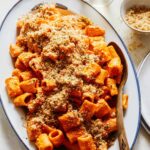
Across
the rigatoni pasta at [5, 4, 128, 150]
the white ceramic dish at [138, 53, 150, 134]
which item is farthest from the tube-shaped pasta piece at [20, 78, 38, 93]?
the white ceramic dish at [138, 53, 150, 134]

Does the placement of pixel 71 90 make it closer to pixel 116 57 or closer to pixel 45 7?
pixel 116 57

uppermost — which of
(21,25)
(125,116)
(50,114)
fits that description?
(21,25)

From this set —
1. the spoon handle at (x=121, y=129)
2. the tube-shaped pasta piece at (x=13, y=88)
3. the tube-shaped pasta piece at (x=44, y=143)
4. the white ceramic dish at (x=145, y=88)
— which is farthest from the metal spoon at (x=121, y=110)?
the tube-shaped pasta piece at (x=13, y=88)

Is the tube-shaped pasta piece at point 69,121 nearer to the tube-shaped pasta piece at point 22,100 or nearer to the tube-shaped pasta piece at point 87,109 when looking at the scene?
the tube-shaped pasta piece at point 87,109

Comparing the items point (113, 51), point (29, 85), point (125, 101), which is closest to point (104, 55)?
point (113, 51)

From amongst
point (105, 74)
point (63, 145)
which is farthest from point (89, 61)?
point (63, 145)

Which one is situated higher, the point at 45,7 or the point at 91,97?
the point at 45,7

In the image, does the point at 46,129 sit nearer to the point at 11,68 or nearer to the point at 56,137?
the point at 56,137
